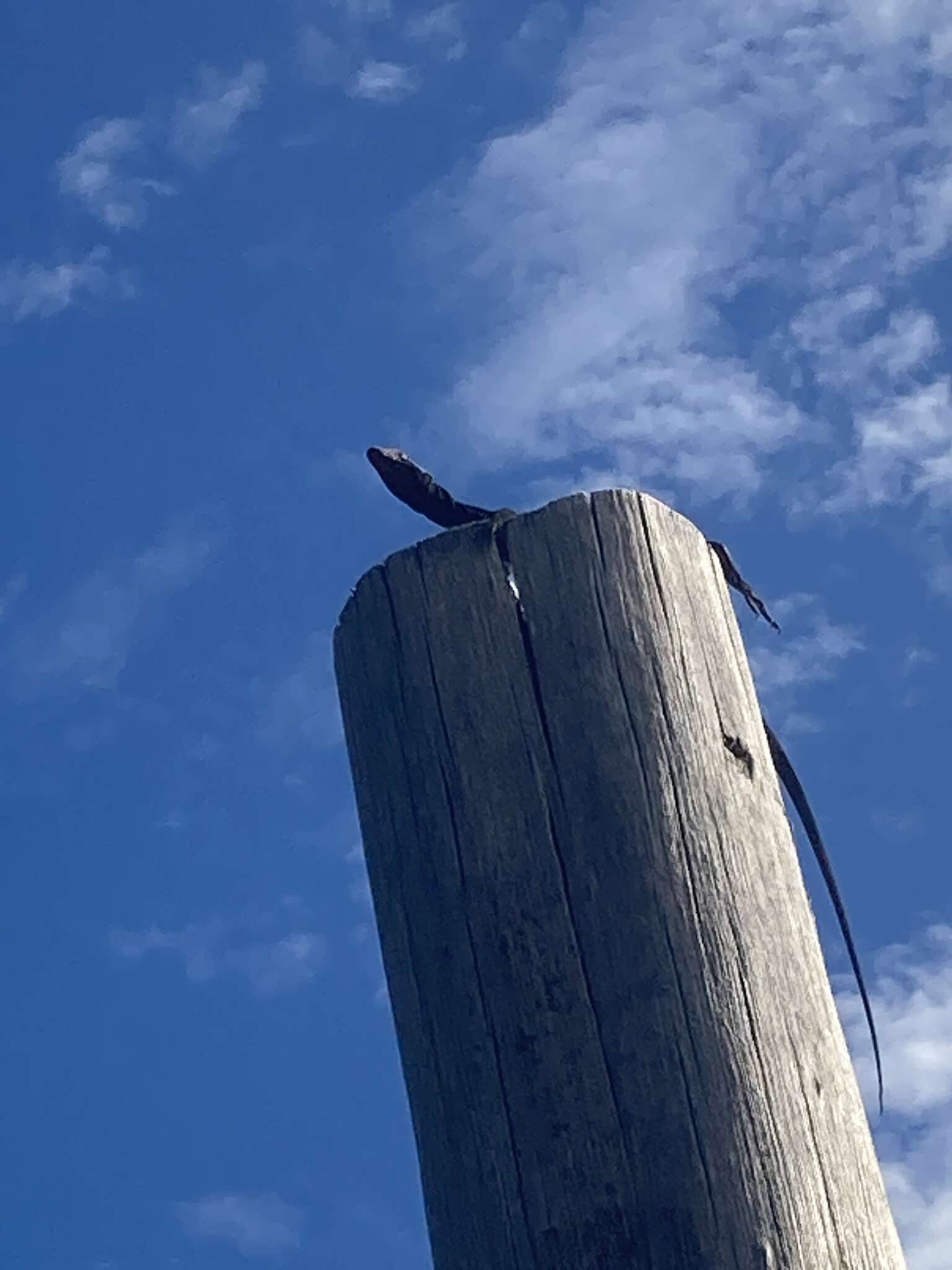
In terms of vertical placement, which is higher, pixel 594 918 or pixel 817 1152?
pixel 594 918

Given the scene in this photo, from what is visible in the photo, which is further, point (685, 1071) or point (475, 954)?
point (475, 954)

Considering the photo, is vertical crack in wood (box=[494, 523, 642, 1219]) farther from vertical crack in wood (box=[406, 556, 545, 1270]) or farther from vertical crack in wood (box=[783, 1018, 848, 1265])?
vertical crack in wood (box=[783, 1018, 848, 1265])

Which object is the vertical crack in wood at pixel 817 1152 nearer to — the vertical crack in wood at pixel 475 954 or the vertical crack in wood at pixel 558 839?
the vertical crack in wood at pixel 558 839

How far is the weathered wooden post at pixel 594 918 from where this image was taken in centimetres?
174

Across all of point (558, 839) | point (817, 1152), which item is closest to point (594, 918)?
point (558, 839)

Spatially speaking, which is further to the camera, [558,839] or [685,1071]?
[558,839]

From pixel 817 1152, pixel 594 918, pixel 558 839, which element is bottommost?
pixel 817 1152

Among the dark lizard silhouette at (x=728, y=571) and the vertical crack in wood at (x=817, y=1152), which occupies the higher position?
the dark lizard silhouette at (x=728, y=571)

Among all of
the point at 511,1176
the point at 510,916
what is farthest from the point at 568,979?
the point at 511,1176

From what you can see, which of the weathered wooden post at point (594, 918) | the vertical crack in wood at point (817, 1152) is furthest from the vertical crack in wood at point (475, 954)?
the vertical crack in wood at point (817, 1152)

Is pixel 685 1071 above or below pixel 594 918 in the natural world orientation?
below

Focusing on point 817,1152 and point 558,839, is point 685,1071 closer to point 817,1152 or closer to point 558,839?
point 817,1152

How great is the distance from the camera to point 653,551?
205 centimetres

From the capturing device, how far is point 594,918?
1.83 metres
